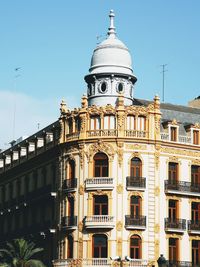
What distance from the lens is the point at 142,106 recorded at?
264 ft

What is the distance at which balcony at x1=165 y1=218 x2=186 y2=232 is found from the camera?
259 feet

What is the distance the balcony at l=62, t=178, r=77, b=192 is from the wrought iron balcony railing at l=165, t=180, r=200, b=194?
9.14m

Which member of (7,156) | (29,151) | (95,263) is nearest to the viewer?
(95,263)

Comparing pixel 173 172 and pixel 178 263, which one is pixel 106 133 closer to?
pixel 173 172

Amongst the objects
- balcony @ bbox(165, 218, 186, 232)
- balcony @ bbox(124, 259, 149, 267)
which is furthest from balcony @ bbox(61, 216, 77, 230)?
balcony @ bbox(165, 218, 186, 232)

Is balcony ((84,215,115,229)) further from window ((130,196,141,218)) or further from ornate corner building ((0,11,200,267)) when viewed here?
window ((130,196,141,218))

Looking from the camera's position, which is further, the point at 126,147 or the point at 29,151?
the point at 29,151

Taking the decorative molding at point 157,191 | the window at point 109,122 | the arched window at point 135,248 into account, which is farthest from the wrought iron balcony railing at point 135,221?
the window at point 109,122

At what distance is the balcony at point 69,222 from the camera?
78.9m

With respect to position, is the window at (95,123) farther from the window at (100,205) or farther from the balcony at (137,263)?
the balcony at (137,263)

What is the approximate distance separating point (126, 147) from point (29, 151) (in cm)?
1903

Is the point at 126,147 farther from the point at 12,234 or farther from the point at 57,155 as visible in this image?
the point at 12,234

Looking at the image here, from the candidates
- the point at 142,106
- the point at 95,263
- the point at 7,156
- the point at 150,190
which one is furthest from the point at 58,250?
the point at 7,156

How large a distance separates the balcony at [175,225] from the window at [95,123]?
11.4 m
